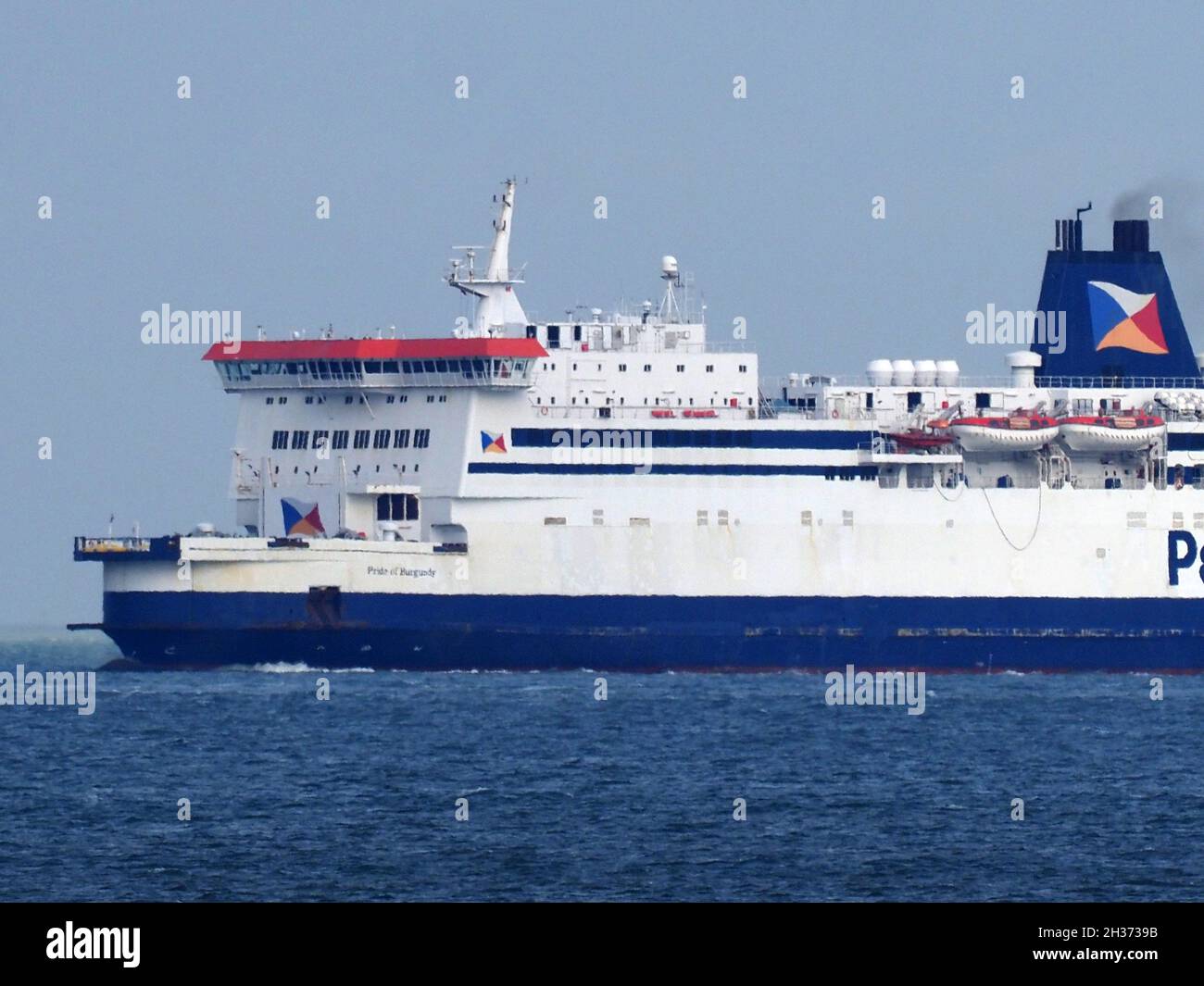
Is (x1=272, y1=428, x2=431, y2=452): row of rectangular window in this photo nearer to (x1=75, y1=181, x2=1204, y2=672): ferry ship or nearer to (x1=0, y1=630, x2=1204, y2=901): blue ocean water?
(x1=75, y1=181, x2=1204, y2=672): ferry ship

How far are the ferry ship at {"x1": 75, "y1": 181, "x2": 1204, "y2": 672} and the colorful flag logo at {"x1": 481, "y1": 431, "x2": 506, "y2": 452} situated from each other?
0.12 metres

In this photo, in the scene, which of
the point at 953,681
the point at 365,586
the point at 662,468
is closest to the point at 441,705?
the point at 365,586

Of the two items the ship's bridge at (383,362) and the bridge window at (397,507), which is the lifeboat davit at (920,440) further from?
the bridge window at (397,507)

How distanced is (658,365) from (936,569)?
713cm

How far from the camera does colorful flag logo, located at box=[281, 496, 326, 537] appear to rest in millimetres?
50812

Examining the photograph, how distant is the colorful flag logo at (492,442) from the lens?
49969 mm

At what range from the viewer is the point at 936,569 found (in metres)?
51.4

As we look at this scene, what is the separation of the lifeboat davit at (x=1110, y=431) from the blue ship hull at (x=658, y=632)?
3355mm

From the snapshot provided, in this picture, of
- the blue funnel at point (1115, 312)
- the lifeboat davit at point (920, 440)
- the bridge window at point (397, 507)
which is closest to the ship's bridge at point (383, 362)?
the bridge window at point (397, 507)

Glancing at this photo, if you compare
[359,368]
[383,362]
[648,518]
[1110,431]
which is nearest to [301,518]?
[359,368]

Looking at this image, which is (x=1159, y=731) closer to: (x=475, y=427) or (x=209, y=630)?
(x=475, y=427)

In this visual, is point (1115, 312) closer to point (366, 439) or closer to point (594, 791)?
point (366, 439)

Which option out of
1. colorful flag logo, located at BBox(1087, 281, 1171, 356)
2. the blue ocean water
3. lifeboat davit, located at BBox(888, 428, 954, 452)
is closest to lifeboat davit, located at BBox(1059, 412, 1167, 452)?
lifeboat davit, located at BBox(888, 428, 954, 452)

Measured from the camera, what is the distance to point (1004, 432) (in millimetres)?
52000
